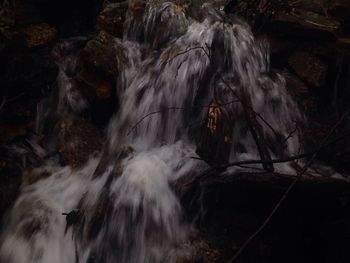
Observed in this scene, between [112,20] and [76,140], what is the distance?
8.11 ft

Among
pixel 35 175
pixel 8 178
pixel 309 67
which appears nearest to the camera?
pixel 8 178

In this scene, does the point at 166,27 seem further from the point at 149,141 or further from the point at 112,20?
the point at 149,141

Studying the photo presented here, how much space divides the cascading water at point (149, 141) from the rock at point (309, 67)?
13.9 inches

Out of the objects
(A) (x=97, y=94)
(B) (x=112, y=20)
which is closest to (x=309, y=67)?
(A) (x=97, y=94)

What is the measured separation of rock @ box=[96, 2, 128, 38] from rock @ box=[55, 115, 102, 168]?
1848 mm

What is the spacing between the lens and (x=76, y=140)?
505 centimetres

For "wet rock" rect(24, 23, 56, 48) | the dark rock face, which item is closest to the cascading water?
"wet rock" rect(24, 23, 56, 48)

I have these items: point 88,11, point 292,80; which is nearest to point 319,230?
point 292,80

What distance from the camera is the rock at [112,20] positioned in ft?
20.3

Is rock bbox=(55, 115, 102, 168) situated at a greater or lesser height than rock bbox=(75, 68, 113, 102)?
lesser

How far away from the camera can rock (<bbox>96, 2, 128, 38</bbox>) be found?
244 inches

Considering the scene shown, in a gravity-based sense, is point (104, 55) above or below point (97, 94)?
above

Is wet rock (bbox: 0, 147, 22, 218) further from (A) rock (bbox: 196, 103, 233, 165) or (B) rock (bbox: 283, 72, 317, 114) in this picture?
(B) rock (bbox: 283, 72, 317, 114)

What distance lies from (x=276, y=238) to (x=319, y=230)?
16.7 inches
